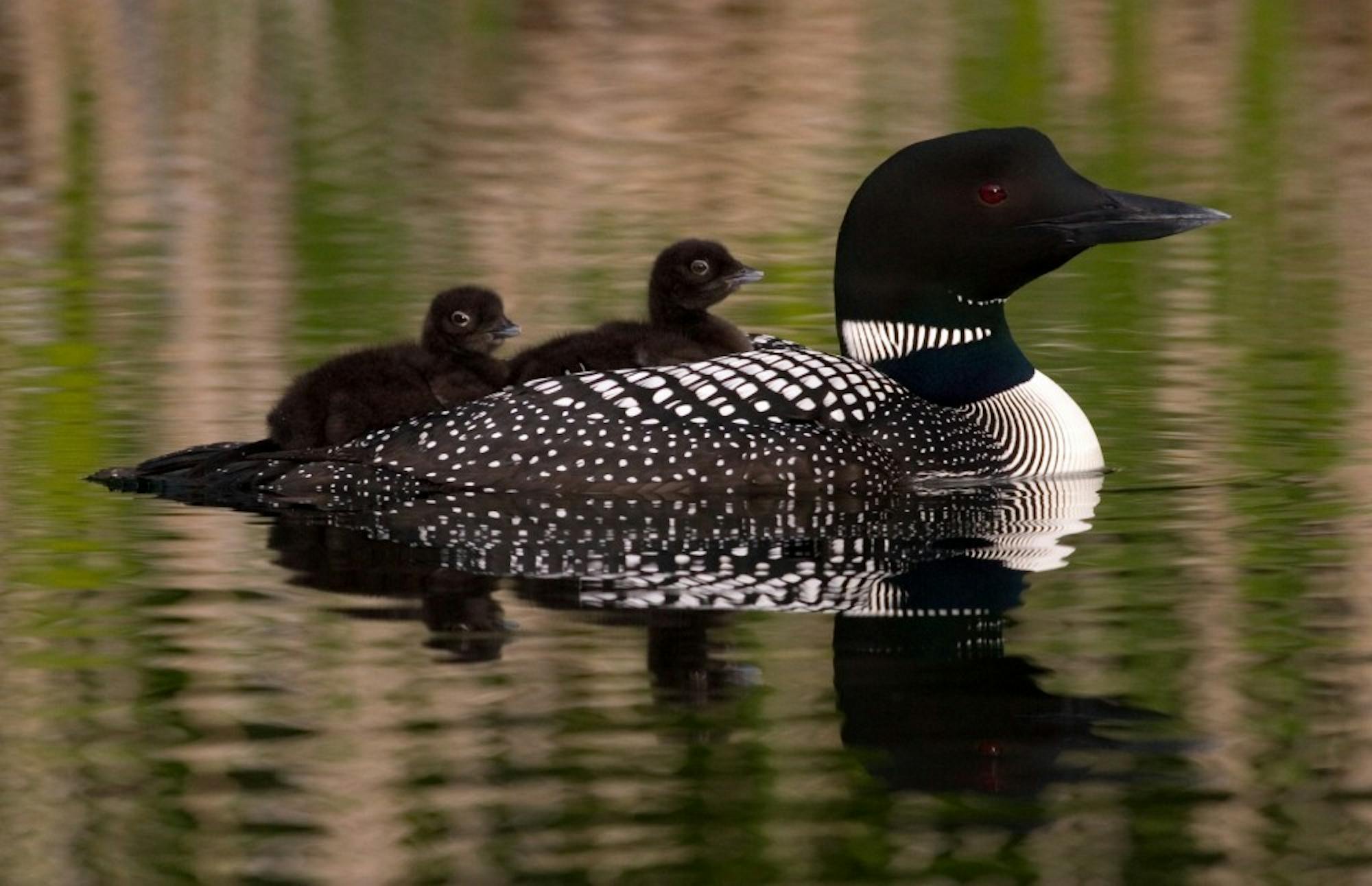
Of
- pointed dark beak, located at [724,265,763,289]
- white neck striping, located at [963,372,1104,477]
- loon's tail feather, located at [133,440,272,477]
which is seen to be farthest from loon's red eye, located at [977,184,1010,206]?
loon's tail feather, located at [133,440,272,477]

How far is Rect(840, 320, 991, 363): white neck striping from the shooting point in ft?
22.2

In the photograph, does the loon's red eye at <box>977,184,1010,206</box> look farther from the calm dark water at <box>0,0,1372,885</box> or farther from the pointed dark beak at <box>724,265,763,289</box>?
the calm dark water at <box>0,0,1372,885</box>

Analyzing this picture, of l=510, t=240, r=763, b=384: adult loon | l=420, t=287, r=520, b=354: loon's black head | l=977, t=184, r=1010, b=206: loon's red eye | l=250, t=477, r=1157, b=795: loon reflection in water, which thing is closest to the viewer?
l=250, t=477, r=1157, b=795: loon reflection in water

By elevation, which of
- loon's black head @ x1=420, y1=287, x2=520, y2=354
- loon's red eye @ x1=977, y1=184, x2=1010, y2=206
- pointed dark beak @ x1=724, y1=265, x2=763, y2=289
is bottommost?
loon's black head @ x1=420, y1=287, x2=520, y2=354

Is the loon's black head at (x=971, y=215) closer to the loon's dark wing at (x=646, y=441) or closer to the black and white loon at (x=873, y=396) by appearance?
the black and white loon at (x=873, y=396)

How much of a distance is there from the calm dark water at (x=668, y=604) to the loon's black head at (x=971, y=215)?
1.92ft

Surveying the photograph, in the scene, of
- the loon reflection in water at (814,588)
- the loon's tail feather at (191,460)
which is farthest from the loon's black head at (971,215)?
the loon's tail feather at (191,460)

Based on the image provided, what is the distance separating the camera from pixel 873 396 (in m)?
6.45

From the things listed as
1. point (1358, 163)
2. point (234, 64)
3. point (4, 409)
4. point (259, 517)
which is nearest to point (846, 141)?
point (1358, 163)

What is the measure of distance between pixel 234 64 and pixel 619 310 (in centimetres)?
1010

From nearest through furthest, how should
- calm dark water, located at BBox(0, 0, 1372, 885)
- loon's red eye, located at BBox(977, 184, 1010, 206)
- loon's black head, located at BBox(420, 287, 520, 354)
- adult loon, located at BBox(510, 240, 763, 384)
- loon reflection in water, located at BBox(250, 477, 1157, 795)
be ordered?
1. calm dark water, located at BBox(0, 0, 1372, 885)
2. loon reflection in water, located at BBox(250, 477, 1157, 795)
3. loon's black head, located at BBox(420, 287, 520, 354)
4. adult loon, located at BBox(510, 240, 763, 384)
5. loon's red eye, located at BBox(977, 184, 1010, 206)

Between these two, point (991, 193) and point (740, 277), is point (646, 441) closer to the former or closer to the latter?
point (740, 277)

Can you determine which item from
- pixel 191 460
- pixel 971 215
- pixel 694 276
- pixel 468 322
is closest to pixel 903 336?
pixel 971 215

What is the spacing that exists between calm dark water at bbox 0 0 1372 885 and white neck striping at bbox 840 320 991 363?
49 centimetres
